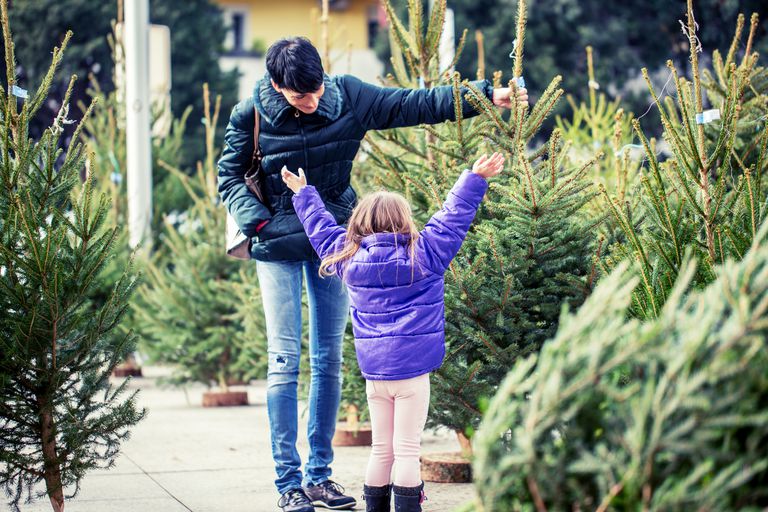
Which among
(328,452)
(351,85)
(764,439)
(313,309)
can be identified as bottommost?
(328,452)

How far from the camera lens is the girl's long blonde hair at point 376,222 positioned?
13.1ft

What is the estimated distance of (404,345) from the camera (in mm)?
3951

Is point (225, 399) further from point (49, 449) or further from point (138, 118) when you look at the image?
point (49, 449)

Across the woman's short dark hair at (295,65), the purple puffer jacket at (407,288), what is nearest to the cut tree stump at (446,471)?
the purple puffer jacket at (407,288)

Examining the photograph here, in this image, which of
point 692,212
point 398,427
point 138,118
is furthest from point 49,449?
point 138,118

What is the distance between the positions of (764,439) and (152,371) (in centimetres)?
969

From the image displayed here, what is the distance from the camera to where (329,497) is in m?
4.52

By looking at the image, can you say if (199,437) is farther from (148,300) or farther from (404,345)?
(404,345)

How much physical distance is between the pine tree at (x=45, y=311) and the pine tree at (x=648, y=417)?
85.8 inches

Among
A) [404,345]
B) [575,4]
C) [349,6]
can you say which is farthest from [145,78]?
[349,6]

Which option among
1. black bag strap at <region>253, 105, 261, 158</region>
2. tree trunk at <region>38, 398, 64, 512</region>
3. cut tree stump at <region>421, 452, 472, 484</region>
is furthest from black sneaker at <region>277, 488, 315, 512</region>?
black bag strap at <region>253, 105, 261, 158</region>

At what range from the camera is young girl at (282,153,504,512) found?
3.95 meters

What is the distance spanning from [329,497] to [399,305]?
100 centimetres

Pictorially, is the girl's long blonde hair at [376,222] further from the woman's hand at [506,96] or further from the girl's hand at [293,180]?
the woman's hand at [506,96]
